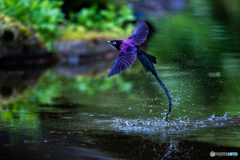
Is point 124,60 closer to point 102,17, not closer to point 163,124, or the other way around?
point 163,124

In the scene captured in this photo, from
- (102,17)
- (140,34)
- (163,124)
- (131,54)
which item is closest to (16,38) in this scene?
(102,17)

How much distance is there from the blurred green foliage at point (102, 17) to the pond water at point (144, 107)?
3850mm

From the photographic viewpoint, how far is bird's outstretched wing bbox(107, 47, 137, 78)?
9.67 ft

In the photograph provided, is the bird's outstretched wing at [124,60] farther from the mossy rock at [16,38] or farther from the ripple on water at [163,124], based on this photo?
the mossy rock at [16,38]

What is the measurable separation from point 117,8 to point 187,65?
5775 millimetres

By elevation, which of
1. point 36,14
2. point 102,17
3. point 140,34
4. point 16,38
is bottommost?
point 102,17

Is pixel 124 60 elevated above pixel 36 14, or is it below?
above

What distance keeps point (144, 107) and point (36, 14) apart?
594 cm

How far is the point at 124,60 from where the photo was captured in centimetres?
299

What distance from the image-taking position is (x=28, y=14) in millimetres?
9367

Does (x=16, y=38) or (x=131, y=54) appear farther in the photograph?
(x=16, y=38)

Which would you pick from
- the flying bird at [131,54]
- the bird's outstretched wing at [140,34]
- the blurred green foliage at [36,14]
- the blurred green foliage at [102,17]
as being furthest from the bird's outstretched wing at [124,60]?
the blurred green foliage at [102,17]

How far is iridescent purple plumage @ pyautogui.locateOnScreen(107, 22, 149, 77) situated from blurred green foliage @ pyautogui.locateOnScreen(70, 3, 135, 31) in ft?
27.6

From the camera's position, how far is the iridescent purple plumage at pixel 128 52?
2.96 meters
